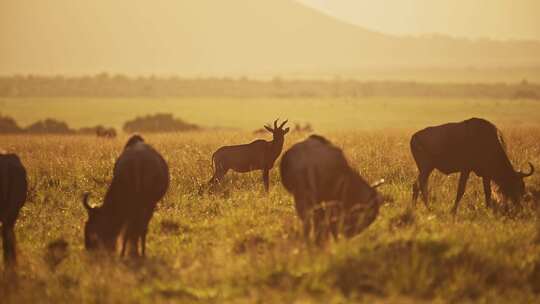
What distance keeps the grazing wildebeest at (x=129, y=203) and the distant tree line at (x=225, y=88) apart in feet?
253

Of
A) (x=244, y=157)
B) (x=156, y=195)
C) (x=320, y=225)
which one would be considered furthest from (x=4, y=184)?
(x=244, y=157)

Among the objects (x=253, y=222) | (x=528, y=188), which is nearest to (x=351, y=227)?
(x=253, y=222)

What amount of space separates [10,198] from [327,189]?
167 inches

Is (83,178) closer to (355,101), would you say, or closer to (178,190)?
(178,190)

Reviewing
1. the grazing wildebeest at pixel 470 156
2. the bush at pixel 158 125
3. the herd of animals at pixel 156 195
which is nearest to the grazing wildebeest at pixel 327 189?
the herd of animals at pixel 156 195

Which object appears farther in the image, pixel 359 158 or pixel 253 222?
pixel 359 158

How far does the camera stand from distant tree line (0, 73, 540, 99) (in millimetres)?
88688

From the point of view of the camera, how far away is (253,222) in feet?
35.6

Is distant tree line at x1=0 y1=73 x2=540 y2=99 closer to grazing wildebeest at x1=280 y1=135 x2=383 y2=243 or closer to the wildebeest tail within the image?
grazing wildebeest at x1=280 y1=135 x2=383 y2=243

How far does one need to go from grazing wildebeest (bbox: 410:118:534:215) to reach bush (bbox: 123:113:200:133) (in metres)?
33.0

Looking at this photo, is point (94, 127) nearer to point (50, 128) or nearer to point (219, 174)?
point (50, 128)

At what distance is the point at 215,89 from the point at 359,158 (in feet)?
273

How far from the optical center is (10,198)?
9219mm

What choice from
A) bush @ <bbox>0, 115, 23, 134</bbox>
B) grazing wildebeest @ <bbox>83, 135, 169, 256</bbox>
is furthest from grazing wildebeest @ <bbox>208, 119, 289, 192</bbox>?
bush @ <bbox>0, 115, 23, 134</bbox>
